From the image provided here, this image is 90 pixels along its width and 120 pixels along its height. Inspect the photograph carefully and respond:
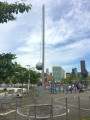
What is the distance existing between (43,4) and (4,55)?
4.51 meters

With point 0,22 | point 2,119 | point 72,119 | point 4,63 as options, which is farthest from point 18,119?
point 0,22

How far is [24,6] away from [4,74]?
8.83ft

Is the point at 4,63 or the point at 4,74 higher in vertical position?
the point at 4,63

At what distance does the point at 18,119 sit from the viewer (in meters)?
7.37

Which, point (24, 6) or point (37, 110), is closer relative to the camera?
point (24, 6)

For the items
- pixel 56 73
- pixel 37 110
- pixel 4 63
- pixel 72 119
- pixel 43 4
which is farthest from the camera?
pixel 56 73

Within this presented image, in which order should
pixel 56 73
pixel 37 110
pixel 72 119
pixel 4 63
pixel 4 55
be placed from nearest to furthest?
1. pixel 4 63
2. pixel 4 55
3. pixel 37 110
4. pixel 72 119
5. pixel 56 73

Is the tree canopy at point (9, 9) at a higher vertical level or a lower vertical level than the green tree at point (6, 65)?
higher

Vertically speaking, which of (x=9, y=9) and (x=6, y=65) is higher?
(x=9, y=9)

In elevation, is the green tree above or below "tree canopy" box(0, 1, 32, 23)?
below

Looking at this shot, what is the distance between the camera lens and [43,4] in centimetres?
805

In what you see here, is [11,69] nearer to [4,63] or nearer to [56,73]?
[4,63]

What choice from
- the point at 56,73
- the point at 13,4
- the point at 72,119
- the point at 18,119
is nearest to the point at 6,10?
the point at 13,4

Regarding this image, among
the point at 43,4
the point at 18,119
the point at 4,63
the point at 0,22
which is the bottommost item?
the point at 18,119
